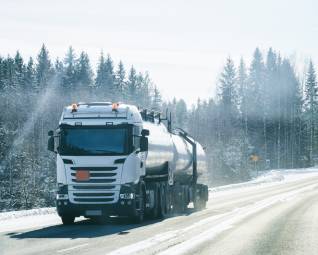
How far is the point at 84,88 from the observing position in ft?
395

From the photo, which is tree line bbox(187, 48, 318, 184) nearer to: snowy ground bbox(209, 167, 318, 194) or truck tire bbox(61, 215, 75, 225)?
snowy ground bbox(209, 167, 318, 194)

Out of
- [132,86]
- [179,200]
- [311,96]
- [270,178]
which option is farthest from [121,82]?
[179,200]

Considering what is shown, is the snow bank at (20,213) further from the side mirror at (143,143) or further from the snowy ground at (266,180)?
the snowy ground at (266,180)

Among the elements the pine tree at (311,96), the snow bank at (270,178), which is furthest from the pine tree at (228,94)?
the snow bank at (270,178)

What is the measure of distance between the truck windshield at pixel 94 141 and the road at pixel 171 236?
2178mm

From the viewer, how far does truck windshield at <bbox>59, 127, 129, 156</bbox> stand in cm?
2009

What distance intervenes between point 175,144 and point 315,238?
430 inches

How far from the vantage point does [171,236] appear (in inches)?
649

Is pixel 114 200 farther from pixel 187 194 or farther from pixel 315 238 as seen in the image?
pixel 187 194

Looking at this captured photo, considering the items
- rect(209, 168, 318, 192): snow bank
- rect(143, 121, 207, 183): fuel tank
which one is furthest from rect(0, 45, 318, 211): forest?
rect(143, 121, 207, 183): fuel tank

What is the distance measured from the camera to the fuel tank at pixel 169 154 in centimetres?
2264

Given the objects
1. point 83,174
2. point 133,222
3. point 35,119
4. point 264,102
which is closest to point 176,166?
point 133,222

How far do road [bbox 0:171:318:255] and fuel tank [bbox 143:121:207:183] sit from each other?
196cm

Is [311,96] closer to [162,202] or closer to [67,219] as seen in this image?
[162,202]
